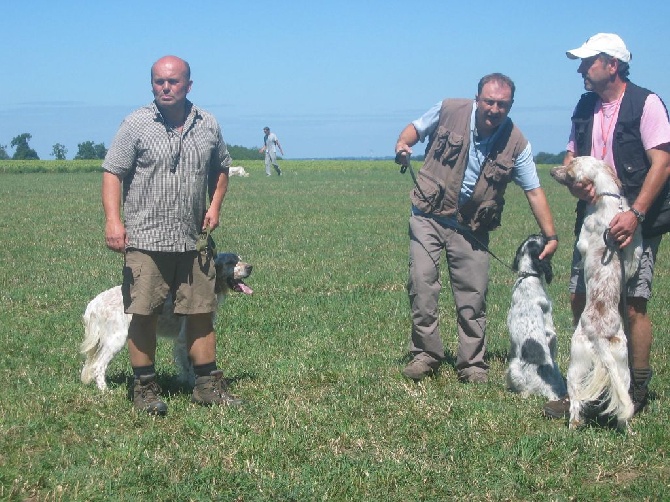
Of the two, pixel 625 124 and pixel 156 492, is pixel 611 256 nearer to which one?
pixel 625 124

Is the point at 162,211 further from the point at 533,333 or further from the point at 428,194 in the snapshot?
the point at 533,333

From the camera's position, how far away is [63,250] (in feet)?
47.0

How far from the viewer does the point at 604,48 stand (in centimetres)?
579

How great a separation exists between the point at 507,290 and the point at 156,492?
7.46 meters

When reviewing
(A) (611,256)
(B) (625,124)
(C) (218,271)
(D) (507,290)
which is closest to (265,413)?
(C) (218,271)

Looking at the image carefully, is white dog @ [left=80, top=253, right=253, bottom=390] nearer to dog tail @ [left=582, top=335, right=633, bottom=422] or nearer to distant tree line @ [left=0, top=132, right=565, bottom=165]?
dog tail @ [left=582, top=335, right=633, bottom=422]

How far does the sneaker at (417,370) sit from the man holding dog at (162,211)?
1.48 metres

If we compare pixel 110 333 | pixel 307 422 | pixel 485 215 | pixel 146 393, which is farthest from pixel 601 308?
pixel 110 333

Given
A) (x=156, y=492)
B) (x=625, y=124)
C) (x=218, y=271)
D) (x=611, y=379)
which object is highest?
(x=625, y=124)

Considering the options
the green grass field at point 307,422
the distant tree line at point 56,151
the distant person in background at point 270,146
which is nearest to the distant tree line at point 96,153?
the distant tree line at point 56,151

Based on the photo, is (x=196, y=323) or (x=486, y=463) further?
Result: (x=196, y=323)

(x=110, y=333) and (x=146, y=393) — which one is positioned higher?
(x=110, y=333)

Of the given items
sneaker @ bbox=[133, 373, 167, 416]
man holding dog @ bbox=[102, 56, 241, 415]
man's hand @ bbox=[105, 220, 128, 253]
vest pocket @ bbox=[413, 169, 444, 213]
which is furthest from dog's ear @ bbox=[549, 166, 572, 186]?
sneaker @ bbox=[133, 373, 167, 416]

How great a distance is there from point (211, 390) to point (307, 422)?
84 centimetres
